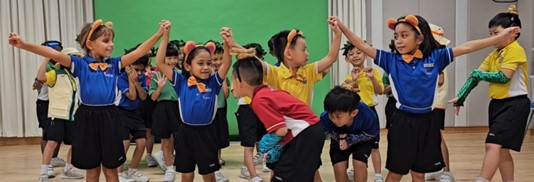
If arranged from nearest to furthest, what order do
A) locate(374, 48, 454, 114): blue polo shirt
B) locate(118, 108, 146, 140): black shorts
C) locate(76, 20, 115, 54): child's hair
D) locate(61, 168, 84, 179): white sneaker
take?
locate(374, 48, 454, 114): blue polo shirt
locate(76, 20, 115, 54): child's hair
locate(118, 108, 146, 140): black shorts
locate(61, 168, 84, 179): white sneaker

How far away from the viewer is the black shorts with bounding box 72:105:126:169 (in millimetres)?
3316

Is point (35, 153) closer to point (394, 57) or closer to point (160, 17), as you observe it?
point (160, 17)

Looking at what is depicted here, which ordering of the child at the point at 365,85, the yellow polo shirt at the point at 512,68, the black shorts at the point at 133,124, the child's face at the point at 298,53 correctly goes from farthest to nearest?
1. the black shorts at the point at 133,124
2. the child at the point at 365,85
3. the yellow polo shirt at the point at 512,68
4. the child's face at the point at 298,53

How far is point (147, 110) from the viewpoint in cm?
522

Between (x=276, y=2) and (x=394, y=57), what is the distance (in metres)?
4.01

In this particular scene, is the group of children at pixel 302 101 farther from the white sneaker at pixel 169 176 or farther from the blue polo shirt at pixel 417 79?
the white sneaker at pixel 169 176

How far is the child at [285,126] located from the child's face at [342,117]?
345mm

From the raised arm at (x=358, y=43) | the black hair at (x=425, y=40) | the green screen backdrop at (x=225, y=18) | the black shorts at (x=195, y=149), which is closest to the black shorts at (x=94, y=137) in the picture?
the black shorts at (x=195, y=149)

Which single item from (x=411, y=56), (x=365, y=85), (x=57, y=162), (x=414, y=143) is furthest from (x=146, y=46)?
(x=57, y=162)

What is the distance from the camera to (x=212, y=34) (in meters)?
7.05

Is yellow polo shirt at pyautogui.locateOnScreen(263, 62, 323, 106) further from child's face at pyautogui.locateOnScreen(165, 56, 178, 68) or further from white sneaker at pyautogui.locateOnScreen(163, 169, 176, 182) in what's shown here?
child's face at pyautogui.locateOnScreen(165, 56, 178, 68)

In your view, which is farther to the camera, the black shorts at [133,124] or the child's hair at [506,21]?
the black shorts at [133,124]

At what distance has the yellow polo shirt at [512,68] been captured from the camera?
11.7ft

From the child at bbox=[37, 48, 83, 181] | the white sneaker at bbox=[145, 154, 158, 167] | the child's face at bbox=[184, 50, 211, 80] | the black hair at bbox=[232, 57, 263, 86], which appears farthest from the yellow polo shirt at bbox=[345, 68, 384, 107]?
the child at bbox=[37, 48, 83, 181]
